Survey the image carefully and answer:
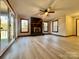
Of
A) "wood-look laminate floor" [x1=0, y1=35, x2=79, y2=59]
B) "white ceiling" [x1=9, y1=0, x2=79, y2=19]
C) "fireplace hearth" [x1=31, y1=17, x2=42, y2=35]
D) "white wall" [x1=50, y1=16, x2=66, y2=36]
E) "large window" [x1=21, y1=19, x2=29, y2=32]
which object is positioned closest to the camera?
"wood-look laminate floor" [x1=0, y1=35, x2=79, y2=59]

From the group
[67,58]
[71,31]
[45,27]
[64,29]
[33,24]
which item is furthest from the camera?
Answer: [45,27]

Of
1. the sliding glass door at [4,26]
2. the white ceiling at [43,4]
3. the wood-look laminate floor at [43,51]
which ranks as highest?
the white ceiling at [43,4]

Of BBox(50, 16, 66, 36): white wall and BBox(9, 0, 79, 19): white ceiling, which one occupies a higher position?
BBox(9, 0, 79, 19): white ceiling

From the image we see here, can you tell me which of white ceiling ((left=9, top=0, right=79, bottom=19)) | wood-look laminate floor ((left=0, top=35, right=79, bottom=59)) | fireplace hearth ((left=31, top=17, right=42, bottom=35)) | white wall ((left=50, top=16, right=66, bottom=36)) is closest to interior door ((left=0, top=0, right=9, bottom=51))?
wood-look laminate floor ((left=0, top=35, right=79, bottom=59))

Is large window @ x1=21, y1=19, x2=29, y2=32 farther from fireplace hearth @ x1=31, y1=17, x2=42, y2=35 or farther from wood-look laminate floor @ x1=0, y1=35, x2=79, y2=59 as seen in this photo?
wood-look laminate floor @ x1=0, y1=35, x2=79, y2=59

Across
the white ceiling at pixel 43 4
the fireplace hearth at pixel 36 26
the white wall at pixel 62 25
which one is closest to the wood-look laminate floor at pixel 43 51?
the white ceiling at pixel 43 4

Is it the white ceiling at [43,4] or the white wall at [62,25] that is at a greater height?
the white ceiling at [43,4]

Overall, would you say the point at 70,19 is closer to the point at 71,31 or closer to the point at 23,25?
the point at 71,31

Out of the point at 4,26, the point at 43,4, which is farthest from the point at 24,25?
the point at 4,26

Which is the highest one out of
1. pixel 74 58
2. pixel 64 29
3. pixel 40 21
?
pixel 40 21

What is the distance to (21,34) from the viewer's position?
1189 cm

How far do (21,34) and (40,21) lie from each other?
3.21 m

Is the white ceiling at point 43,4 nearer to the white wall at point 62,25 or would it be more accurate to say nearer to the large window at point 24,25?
the white wall at point 62,25

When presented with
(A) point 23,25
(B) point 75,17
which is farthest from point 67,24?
(A) point 23,25
